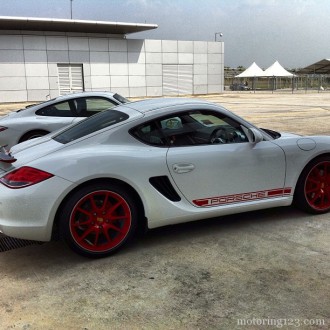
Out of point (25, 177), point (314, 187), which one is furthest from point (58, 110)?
point (314, 187)

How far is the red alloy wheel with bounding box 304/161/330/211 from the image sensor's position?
4.54m

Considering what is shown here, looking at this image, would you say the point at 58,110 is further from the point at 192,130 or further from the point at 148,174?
the point at 148,174

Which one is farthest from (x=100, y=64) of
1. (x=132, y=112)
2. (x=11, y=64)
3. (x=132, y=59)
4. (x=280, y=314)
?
(x=280, y=314)

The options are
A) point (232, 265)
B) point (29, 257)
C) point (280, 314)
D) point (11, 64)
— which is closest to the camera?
point (280, 314)

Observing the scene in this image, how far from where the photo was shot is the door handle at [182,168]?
12.5 ft

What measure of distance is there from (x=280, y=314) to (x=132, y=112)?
2.30m

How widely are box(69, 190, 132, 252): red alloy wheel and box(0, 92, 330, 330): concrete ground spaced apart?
0.16 meters

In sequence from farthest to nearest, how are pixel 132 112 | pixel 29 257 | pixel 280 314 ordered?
pixel 132 112, pixel 29 257, pixel 280 314

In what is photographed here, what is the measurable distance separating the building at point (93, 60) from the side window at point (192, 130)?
24046 mm

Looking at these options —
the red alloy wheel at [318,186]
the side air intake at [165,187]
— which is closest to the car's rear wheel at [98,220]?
the side air intake at [165,187]

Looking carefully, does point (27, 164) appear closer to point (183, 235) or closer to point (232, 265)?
point (183, 235)

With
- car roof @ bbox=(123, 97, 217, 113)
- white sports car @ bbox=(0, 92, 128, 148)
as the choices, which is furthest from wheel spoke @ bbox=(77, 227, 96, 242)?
white sports car @ bbox=(0, 92, 128, 148)

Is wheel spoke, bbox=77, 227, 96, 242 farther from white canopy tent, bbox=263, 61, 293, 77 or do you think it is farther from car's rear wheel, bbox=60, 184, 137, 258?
white canopy tent, bbox=263, 61, 293, 77

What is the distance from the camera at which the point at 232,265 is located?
3484mm
